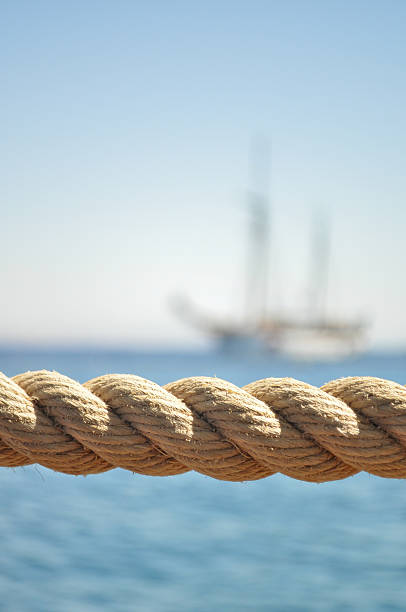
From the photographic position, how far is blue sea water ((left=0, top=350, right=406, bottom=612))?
302 centimetres

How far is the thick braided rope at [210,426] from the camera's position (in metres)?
0.74

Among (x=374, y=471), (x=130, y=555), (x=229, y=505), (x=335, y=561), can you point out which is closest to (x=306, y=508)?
(x=229, y=505)

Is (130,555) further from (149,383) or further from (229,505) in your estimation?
(149,383)

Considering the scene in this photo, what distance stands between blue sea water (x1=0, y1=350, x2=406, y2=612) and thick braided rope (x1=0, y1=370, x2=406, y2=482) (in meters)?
1.72

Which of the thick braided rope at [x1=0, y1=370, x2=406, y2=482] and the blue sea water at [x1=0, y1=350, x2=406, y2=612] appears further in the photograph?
the blue sea water at [x1=0, y1=350, x2=406, y2=612]

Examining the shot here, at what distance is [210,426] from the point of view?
753mm

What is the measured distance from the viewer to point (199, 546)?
3.83 metres

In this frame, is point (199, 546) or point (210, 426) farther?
point (199, 546)

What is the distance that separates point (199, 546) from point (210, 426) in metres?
3.36

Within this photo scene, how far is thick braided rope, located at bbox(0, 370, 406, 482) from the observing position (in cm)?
74

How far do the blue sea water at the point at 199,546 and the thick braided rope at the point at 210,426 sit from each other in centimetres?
172

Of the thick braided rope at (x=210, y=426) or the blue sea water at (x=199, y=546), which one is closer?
the thick braided rope at (x=210, y=426)

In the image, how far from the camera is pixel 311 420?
75cm

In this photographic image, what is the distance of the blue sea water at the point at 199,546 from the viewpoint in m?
3.02
